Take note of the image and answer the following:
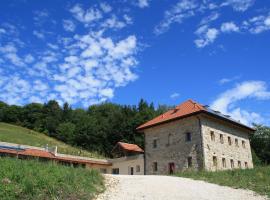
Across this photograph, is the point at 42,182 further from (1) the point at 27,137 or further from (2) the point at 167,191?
(1) the point at 27,137

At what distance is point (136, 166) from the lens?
38.2 meters

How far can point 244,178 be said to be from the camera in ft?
61.1

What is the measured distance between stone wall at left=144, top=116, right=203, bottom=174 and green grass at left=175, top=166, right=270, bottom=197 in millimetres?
8325

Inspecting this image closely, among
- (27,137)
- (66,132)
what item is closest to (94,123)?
(66,132)

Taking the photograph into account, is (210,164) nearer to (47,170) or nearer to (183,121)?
(183,121)

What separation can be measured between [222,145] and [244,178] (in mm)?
13223

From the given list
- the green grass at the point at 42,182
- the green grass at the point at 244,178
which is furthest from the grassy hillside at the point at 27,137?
the green grass at the point at 42,182

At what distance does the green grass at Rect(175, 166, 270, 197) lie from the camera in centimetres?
1667

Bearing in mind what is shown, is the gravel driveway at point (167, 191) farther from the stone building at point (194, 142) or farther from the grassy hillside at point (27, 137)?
the grassy hillside at point (27, 137)

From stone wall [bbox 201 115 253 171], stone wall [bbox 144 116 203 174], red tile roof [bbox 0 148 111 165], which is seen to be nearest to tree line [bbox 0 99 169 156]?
red tile roof [bbox 0 148 111 165]

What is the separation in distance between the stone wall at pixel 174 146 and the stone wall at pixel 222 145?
2.72 feet

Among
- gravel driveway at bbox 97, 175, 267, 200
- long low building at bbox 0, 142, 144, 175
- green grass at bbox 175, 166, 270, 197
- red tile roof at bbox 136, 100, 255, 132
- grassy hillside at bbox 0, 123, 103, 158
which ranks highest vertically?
grassy hillside at bbox 0, 123, 103, 158

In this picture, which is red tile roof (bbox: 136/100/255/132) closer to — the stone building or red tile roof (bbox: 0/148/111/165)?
the stone building

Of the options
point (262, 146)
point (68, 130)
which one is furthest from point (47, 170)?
point (68, 130)
